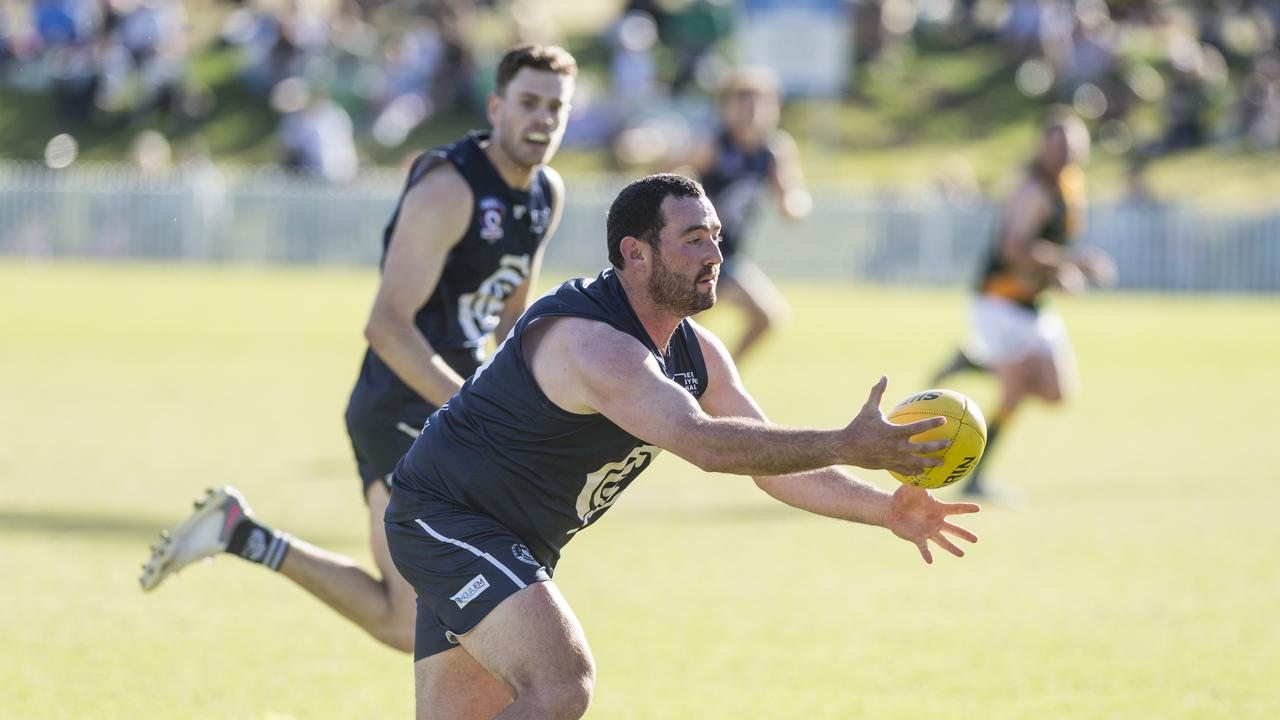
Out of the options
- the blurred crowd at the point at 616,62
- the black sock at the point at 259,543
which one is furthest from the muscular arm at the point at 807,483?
the blurred crowd at the point at 616,62

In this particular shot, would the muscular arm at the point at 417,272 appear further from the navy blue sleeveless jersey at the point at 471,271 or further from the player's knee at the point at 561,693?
the player's knee at the point at 561,693

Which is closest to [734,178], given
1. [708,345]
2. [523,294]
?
[523,294]

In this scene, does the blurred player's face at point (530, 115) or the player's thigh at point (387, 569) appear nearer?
the player's thigh at point (387, 569)

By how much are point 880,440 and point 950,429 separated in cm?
69

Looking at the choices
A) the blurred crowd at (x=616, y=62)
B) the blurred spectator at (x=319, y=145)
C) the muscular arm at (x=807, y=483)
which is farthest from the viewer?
the blurred crowd at (x=616, y=62)

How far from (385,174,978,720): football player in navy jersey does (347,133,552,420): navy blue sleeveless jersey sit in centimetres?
140

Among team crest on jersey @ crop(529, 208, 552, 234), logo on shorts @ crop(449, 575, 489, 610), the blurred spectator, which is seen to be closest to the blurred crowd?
the blurred spectator

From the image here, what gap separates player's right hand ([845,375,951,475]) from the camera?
4332mm

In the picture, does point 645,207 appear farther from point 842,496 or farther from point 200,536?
point 200,536

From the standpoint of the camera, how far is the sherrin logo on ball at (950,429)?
4973mm

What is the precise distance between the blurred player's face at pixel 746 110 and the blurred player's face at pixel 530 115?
748 cm

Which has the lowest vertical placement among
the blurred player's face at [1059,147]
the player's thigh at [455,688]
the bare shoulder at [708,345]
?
the player's thigh at [455,688]

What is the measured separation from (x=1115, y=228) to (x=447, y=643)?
26490 mm

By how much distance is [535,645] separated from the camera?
4695 mm
